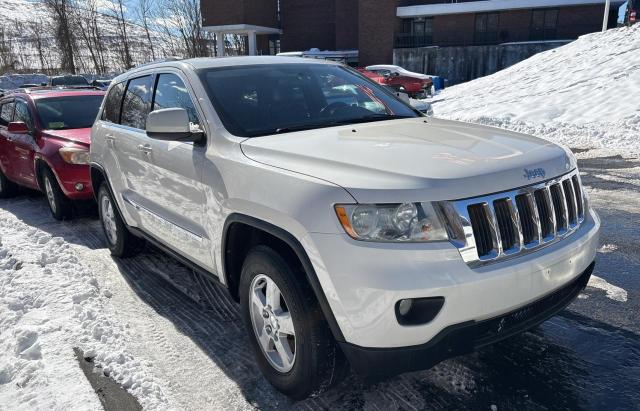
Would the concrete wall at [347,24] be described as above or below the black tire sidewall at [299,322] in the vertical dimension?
above

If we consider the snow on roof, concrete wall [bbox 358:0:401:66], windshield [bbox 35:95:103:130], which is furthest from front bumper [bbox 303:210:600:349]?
concrete wall [bbox 358:0:401:66]

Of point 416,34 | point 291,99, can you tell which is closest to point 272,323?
point 291,99

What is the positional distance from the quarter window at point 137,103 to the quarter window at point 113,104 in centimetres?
15

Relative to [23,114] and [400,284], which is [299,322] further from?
[23,114]

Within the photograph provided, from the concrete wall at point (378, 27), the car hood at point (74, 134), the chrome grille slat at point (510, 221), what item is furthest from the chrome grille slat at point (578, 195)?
the concrete wall at point (378, 27)

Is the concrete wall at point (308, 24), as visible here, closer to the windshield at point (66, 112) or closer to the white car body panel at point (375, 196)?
the windshield at point (66, 112)

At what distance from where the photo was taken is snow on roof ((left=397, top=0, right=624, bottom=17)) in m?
34.5

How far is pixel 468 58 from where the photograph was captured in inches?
1312

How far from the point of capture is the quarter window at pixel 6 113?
807 cm

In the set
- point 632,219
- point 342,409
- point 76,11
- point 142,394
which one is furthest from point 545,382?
point 76,11

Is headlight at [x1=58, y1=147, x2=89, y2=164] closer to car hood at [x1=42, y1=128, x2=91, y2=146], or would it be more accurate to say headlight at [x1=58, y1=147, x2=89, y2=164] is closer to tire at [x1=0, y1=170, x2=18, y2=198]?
car hood at [x1=42, y1=128, x2=91, y2=146]

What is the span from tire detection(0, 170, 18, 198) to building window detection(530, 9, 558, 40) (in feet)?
119

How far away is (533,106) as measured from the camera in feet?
45.3

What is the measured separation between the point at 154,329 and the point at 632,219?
5.05 metres
